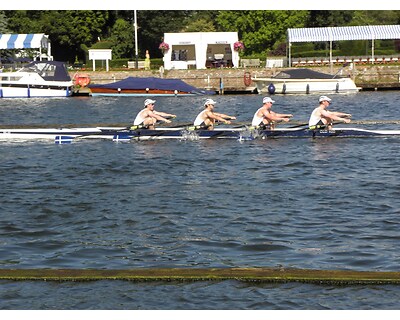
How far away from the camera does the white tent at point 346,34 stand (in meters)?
66.1

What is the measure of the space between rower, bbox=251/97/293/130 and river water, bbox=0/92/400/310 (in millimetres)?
688

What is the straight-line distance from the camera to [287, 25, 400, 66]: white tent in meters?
66.1

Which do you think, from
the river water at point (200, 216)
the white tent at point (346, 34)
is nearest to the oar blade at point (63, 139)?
the river water at point (200, 216)

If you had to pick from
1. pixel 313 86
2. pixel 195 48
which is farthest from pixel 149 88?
pixel 195 48

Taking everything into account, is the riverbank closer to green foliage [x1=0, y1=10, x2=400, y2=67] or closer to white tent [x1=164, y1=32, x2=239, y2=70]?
white tent [x1=164, y1=32, x2=239, y2=70]

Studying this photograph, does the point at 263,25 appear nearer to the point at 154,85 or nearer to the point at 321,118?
the point at 154,85

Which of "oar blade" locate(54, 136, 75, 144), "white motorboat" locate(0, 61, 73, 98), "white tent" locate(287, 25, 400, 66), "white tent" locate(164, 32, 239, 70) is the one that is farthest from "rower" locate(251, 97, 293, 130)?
"white tent" locate(164, 32, 239, 70)

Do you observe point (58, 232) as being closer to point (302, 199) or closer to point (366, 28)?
point (302, 199)

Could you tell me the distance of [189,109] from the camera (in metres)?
48.0

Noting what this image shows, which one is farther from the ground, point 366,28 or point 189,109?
point 366,28

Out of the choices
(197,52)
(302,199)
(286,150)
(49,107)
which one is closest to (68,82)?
(49,107)

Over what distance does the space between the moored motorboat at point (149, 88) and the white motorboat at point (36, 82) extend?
2.81 m

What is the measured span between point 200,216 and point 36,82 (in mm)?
41223

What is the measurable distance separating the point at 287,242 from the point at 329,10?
71.0 metres
